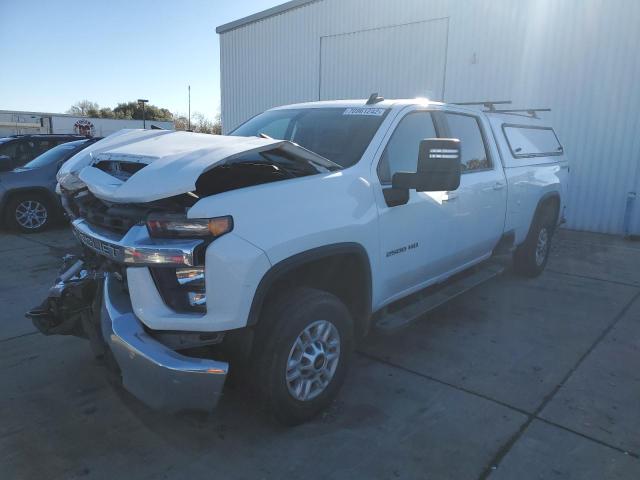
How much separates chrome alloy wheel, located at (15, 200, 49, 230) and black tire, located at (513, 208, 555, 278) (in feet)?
A: 25.3

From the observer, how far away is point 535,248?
239 inches

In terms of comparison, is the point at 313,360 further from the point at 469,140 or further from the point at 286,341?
the point at 469,140

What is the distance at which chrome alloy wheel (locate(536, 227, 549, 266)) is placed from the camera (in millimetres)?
6168

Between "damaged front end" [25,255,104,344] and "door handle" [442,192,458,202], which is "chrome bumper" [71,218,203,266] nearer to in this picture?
"damaged front end" [25,255,104,344]

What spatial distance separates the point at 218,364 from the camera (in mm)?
2430

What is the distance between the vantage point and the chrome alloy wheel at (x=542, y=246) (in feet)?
20.2

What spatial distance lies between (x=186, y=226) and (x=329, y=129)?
178 centimetres

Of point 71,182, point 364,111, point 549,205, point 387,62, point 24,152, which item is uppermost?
point 387,62

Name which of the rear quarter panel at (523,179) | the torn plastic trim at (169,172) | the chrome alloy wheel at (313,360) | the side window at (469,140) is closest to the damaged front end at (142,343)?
the torn plastic trim at (169,172)

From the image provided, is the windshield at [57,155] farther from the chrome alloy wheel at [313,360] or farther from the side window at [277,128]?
the chrome alloy wheel at [313,360]

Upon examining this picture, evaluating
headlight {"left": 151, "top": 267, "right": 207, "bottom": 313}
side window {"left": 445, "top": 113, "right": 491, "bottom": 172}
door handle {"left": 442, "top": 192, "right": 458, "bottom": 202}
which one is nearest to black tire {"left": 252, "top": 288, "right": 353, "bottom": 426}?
headlight {"left": 151, "top": 267, "right": 207, "bottom": 313}

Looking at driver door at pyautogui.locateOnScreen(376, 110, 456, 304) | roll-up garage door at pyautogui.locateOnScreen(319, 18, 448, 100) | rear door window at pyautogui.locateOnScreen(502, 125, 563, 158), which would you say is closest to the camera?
driver door at pyautogui.locateOnScreen(376, 110, 456, 304)

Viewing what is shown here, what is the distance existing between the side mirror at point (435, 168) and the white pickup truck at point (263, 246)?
1 cm

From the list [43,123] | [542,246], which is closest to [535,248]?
[542,246]
